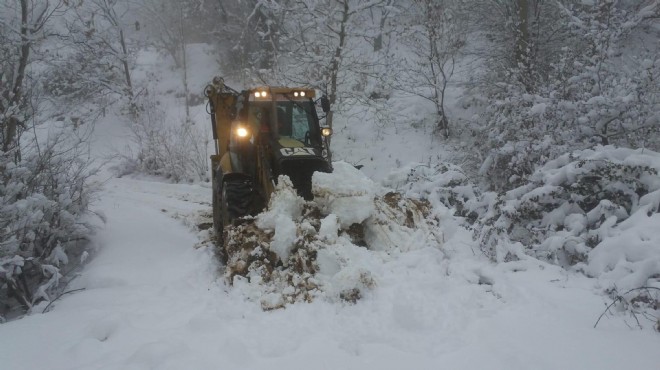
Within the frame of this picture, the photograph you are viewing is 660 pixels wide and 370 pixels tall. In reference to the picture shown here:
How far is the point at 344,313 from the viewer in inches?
161

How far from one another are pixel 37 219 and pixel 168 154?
9714mm

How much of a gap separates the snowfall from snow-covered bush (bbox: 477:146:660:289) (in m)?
0.19

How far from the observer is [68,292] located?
5289mm

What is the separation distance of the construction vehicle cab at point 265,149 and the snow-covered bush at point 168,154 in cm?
733

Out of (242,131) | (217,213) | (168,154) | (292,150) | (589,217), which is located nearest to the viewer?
(589,217)

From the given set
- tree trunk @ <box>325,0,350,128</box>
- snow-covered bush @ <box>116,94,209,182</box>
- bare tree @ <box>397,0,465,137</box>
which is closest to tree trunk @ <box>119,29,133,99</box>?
snow-covered bush @ <box>116,94,209,182</box>

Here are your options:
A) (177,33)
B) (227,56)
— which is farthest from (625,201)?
(177,33)

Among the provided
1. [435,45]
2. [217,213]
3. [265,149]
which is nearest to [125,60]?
[435,45]

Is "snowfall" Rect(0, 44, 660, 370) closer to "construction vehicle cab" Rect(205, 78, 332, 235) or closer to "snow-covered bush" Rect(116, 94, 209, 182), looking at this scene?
"construction vehicle cab" Rect(205, 78, 332, 235)

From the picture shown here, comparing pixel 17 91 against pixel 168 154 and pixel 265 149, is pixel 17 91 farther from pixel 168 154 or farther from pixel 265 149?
pixel 168 154

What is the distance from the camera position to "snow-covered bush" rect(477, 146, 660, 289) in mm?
4074

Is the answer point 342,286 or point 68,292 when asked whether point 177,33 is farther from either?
point 342,286

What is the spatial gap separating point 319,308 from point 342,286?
320 millimetres

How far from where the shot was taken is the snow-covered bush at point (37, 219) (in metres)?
5.18
